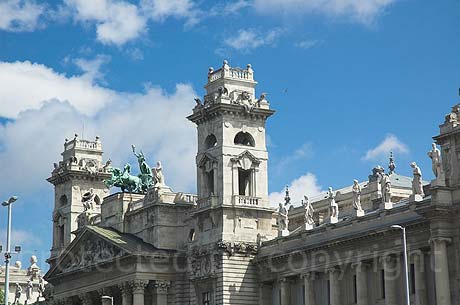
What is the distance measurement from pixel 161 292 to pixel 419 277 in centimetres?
3208

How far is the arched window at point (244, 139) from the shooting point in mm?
99375

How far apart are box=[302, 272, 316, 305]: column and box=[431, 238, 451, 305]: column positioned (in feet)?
56.8

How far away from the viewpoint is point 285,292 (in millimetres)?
91375

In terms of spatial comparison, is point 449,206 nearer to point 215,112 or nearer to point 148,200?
point 215,112

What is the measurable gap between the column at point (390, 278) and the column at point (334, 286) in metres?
6.44

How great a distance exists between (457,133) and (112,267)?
141ft

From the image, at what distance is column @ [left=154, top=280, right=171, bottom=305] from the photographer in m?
100

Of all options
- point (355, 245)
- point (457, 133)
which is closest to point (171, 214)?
point (355, 245)

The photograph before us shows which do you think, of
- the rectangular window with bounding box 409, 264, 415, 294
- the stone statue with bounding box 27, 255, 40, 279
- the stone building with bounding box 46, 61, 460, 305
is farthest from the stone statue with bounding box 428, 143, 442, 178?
the stone statue with bounding box 27, 255, 40, 279

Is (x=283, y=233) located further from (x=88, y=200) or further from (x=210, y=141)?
(x=88, y=200)

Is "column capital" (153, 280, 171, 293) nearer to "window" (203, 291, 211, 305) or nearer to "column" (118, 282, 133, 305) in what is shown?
"column" (118, 282, 133, 305)

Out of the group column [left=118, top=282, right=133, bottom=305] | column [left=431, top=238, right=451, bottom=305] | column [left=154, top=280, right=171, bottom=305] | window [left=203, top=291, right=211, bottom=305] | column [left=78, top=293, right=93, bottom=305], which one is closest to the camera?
column [left=431, top=238, right=451, bottom=305]

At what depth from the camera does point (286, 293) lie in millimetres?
91375

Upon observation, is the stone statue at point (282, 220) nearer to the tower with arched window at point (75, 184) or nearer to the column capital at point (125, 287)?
the column capital at point (125, 287)
